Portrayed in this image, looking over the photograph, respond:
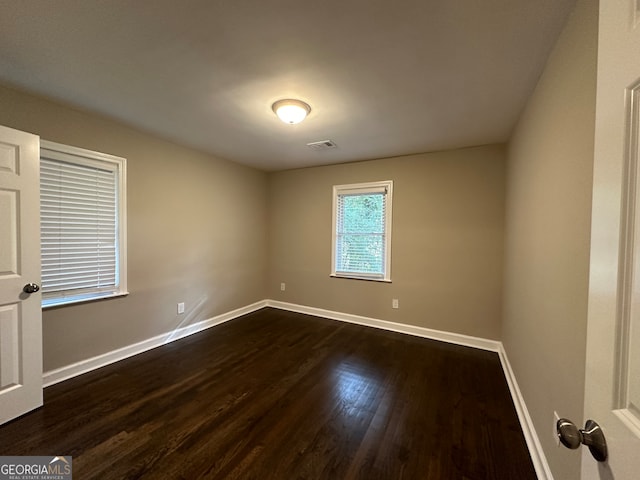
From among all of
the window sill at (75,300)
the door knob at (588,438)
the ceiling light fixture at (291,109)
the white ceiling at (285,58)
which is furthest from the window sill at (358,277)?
the door knob at (588,438)

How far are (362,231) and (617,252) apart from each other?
11.5 ft

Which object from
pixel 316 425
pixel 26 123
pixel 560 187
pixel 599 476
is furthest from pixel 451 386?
pixel 26 123

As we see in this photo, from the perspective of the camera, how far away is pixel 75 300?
2.45 metres

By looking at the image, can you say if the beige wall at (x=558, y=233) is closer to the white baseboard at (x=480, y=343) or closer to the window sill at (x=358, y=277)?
the white baseboard at (x=480, y=343)

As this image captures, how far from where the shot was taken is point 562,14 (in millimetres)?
1311

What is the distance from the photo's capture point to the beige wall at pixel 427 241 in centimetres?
317

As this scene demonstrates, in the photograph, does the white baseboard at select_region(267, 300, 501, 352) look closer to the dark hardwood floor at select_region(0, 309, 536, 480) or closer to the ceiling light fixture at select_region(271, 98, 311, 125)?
the dark hardwood floor at select_region(0, 309, 536, 480)

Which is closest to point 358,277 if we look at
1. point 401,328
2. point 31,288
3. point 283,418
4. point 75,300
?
point 401,328

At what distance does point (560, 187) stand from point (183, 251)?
364cm

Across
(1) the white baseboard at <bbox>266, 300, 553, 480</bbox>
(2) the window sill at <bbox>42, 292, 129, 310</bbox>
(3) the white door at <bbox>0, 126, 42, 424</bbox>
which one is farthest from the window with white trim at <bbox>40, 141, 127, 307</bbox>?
(1) the white baseboard at <bbox>266, 300, 553, 480</bbox>

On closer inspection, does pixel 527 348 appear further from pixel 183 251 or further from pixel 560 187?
pixel 183 251

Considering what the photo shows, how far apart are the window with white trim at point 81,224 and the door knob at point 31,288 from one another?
435 mm

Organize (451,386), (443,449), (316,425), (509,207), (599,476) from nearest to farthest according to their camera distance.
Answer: (599,476), (443,449), (316,425), (451,386), (509,207)

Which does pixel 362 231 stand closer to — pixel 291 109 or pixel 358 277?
pixel 358 277
